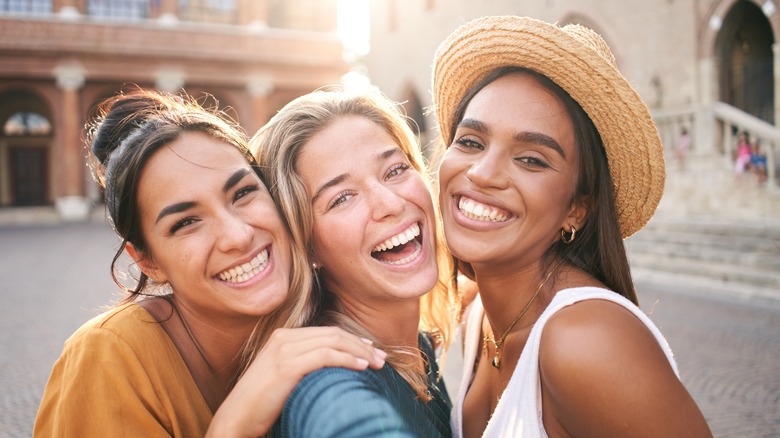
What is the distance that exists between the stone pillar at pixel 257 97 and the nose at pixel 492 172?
2334 cm

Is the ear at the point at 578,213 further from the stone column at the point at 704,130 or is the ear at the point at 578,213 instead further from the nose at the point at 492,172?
the stone column at the point at 704,130

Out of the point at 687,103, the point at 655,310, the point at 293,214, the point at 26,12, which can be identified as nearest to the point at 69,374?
the point at 293,214

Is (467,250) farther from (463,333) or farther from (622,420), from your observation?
(463,333)

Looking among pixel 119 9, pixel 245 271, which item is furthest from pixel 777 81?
pixel 119 9

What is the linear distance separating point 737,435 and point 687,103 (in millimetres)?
11098

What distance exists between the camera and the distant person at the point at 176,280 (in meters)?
1.76

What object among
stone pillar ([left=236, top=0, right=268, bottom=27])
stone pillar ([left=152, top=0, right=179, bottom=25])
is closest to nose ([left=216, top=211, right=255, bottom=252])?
stone pillar ([left=152, top=0, right=179, bottom=25])

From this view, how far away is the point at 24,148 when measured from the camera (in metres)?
24.2

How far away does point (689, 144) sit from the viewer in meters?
11.2

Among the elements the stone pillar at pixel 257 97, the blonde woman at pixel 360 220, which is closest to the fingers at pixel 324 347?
the blonde woman at pixel 360 220

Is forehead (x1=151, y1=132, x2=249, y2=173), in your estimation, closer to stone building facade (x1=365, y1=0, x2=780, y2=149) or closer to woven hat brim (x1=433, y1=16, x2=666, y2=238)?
woven hat brim (x1=433, y1=16, x2=666, y2=238)

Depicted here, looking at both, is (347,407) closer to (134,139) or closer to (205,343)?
(205,343)

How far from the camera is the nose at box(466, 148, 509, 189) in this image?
1.96 metres

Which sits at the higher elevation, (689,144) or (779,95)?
(779,95)
